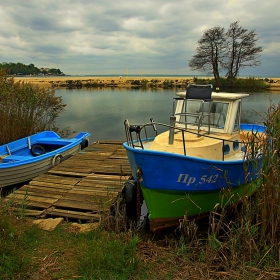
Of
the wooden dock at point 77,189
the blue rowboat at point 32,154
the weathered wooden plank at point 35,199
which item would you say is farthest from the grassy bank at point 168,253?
the blue rowboat at point 32,154

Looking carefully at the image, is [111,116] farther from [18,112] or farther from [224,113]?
[224,113]

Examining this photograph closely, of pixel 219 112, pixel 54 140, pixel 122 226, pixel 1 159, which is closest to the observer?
pixel 122 226

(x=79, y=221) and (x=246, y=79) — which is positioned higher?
(x=246, y=79)

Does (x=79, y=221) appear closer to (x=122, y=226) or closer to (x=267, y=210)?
(x=122, y=226)

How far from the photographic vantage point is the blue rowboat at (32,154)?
8.27 metres

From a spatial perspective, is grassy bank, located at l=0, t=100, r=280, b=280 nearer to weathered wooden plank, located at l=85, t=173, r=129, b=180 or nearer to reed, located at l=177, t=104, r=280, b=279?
reed, located at l=177, t=104, r=280, b=279

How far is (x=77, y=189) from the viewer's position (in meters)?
7.37

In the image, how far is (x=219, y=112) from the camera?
23.9 ft

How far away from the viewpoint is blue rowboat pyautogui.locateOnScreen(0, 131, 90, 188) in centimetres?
827

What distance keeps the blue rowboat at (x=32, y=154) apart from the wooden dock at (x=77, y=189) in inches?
18.6

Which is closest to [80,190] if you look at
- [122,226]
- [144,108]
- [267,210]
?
[122,226]

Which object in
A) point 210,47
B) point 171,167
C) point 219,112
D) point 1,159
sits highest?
point 210,47

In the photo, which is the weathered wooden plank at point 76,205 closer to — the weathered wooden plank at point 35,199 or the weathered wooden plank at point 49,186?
the weathered wooden plank at point 35,199

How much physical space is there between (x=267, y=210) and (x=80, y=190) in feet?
15.3
